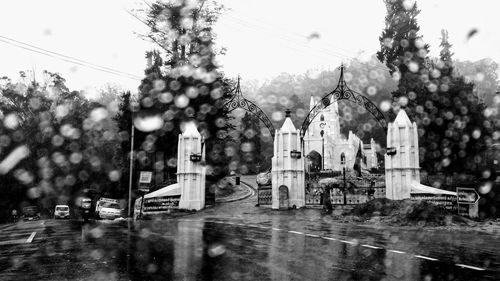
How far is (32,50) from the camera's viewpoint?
1931 centimetres

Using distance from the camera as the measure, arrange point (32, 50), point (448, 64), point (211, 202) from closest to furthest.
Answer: point (32, 50), point (211, 202), point (448, 64)

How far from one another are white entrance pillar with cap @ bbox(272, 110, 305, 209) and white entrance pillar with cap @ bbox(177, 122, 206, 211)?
480cm

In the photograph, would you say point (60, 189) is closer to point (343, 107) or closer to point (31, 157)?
point (31, 157)

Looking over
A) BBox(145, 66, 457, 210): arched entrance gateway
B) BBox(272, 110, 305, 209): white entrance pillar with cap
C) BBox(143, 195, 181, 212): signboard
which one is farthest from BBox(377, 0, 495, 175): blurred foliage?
BBox(143, 195, 181, 212): signboard

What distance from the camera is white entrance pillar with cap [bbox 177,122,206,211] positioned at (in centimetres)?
2777

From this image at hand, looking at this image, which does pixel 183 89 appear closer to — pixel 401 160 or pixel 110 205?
pixel 110 205

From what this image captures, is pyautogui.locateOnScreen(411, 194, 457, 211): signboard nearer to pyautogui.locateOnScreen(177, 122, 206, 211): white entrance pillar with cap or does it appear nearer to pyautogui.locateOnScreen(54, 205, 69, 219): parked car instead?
pyautogui.locateOnScreen(177, 122, 206, 211): white entrance pillar with cap

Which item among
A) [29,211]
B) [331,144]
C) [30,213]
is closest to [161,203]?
[30,213]

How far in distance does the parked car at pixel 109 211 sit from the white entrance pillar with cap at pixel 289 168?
11460mm

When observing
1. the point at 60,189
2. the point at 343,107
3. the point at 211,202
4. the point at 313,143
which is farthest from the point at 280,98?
the point at 211,202

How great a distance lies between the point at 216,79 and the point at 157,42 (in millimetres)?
7280

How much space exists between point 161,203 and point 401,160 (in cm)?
1507

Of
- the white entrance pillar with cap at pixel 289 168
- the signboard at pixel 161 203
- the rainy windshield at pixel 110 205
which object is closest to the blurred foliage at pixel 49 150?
the rainy windshield at pixel 110 205

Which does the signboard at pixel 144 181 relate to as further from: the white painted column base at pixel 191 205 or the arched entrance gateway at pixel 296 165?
the white painted column base at pixel 191 205
